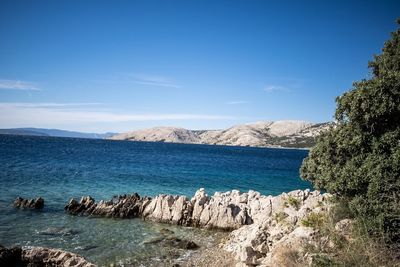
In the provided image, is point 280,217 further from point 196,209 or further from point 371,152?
point 196,209

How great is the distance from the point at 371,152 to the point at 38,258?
18269mm

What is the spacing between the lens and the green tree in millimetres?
13141

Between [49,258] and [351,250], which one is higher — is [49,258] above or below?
below

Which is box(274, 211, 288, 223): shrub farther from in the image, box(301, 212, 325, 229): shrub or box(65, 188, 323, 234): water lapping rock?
box(65, 188, 323, 234): water lapping rock

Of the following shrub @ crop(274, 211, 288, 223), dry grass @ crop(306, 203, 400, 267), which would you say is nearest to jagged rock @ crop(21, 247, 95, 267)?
shrub @ crop(274, 211, 288, 223)

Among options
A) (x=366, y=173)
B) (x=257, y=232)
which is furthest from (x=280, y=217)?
(x=366, y=173)

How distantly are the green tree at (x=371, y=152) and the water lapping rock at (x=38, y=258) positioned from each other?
45.8 ft

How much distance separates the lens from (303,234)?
1477 cm

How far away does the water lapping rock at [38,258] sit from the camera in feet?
54.1

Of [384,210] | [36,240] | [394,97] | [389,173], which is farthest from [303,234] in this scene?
[36,240]

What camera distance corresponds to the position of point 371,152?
1498cm

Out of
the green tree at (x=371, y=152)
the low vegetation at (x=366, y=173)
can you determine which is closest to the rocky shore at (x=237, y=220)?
the low vegetation at (x=366, y=173)

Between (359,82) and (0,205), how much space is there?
32.0m

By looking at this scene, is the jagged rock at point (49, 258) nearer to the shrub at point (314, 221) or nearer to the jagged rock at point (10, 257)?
the jagged rock at point (10, 257)
